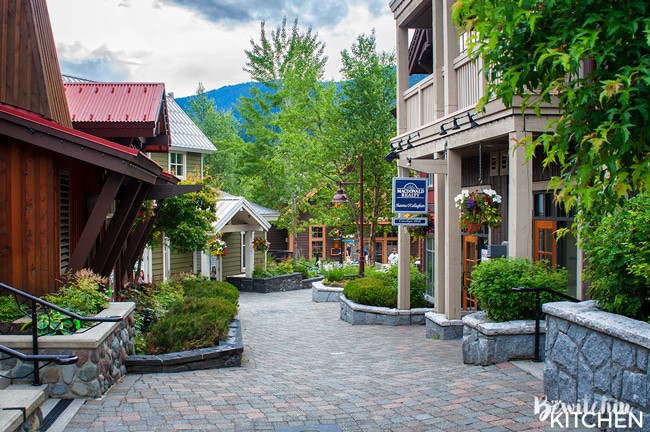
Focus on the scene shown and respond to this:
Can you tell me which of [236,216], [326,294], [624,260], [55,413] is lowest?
[326,294]

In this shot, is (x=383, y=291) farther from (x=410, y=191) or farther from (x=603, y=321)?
(x=603, y=321)

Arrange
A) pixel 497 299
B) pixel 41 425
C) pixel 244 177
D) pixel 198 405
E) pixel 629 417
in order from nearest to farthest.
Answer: pixel 629 417, pixel 41 425, pixel 198 405, pixel 497 299, pixel 244 177

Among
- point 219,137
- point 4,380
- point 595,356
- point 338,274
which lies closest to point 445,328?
point 595,356

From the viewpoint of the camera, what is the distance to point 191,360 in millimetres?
8836

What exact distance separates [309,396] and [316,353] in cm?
405

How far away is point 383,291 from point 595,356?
9843 millimetres

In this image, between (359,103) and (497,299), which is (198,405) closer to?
(497,299)

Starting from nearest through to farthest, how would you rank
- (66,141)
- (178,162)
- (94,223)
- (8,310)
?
(8,310), (66,141), (94,223), (178,162)

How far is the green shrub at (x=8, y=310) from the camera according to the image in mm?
7727

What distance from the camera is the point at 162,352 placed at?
929cm

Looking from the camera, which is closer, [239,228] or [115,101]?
[115,101]

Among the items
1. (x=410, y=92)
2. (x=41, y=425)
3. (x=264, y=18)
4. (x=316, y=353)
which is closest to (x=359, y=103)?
(x=410, y=92)

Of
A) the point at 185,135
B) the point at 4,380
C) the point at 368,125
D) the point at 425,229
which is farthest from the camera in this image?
the point at 185,135

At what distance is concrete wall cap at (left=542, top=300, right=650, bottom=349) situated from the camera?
5008mm
